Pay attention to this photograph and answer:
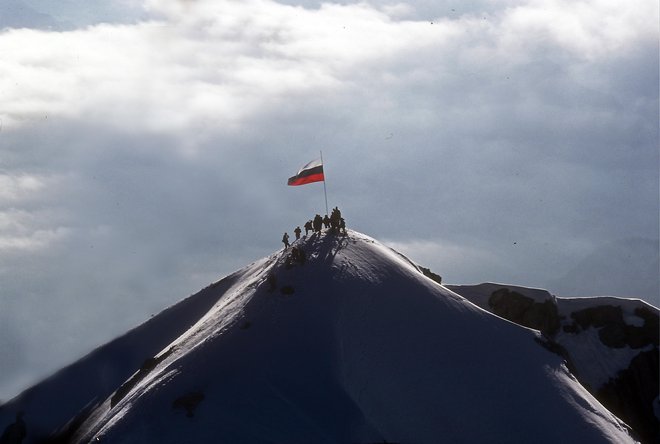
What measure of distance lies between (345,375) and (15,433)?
39482 millimetres

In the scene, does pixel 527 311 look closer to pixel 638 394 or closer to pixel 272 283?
pixel 638 394

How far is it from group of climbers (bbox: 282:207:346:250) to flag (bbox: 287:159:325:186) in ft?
28.9

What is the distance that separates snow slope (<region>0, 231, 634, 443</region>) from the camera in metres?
72.4

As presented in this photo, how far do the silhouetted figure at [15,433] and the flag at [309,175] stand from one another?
39325 mm

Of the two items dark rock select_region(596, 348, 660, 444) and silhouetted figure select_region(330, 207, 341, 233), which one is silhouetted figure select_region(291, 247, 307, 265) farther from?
dark rock select_region(596, 348, 660, 444)

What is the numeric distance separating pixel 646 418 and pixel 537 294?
22.7m

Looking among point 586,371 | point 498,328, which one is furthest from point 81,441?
point 586,371

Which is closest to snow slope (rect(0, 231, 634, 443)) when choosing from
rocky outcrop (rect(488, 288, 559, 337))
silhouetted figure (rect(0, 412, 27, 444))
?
silhouetted figure (rect(0, 412, 27, 444))

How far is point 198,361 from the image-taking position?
81.1 m

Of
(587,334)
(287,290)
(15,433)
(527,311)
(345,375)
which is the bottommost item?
(15,433)

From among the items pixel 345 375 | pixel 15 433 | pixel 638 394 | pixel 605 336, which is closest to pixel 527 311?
pixel 605 336

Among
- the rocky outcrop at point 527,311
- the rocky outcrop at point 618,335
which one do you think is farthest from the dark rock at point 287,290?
the rocky outcrop at point 527,311

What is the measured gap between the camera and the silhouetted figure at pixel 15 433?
90.8 m

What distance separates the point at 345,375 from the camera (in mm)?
76375
